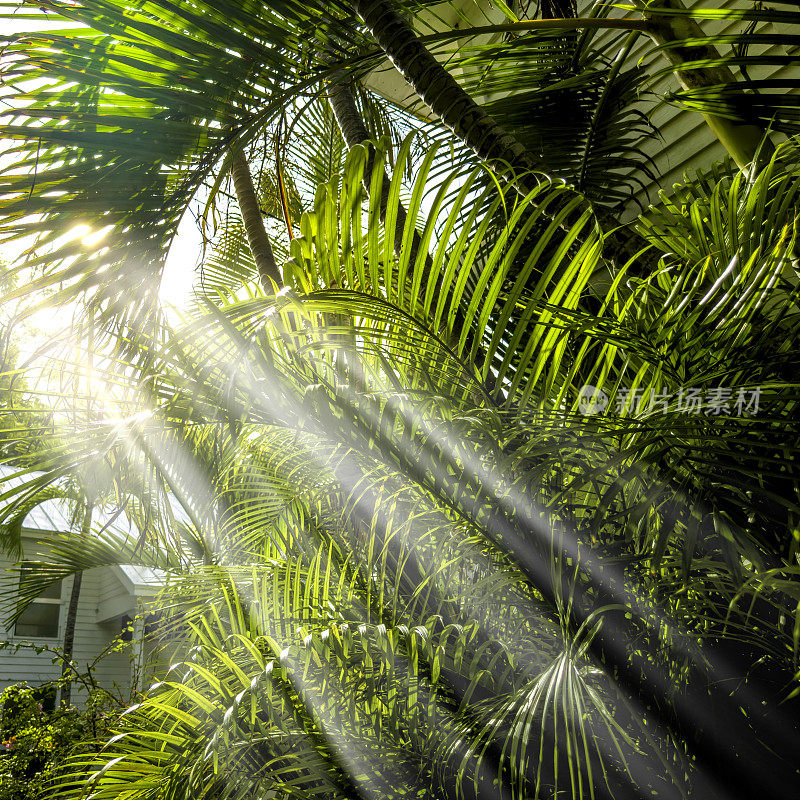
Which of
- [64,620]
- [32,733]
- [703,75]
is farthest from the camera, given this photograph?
[64,620]

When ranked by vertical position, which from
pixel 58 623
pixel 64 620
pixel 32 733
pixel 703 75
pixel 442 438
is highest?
pixel 703 75

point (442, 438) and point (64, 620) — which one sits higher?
point (442, 438)

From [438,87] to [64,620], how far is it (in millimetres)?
10894

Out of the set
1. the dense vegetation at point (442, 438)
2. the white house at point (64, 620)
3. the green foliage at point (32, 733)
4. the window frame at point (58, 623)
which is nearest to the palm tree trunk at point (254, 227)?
the dense vegetation at point (442, 438)

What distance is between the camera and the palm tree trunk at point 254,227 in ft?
8.89

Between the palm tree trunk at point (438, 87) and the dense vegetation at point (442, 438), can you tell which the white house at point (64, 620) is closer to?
the dense vegetation at point (442, 438)

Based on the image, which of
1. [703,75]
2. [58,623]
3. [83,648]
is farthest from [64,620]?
[703,75]

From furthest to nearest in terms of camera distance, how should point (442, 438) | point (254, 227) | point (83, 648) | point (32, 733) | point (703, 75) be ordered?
point (83, 648), point (32, 733), point (254, 227), point (703, 75), point (442, 438)

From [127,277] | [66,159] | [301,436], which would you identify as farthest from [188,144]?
[301,436]

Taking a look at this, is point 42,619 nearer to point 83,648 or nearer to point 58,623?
point 58,623

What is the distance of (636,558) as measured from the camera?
0.71 metres

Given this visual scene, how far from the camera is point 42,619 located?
32.3 ft

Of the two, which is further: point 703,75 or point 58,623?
point 58,623

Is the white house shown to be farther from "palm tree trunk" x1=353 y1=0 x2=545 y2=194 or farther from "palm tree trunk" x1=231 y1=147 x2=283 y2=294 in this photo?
"palm tree trunk" x1=353 y1=0 x2=545 y2=194
